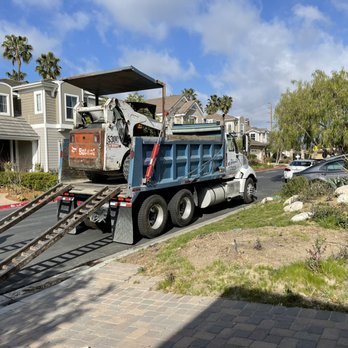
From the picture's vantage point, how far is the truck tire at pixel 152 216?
870 cm

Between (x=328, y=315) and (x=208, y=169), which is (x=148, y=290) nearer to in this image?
(x=328, y=315)

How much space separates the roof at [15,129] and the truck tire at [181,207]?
1616cm

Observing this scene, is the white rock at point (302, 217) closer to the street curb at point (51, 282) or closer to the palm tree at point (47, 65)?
the street curb at point (51, 282)

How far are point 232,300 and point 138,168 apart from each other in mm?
4311

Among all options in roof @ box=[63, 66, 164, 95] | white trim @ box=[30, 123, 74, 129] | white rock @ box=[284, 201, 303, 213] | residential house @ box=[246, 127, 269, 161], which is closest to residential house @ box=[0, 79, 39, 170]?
white trim @ box=[30, 123, 74, 129]

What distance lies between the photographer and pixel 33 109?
984 inches

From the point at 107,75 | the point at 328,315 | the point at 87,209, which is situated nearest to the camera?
the point at 328,315

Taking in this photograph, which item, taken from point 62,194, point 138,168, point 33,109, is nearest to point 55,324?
point 138,168

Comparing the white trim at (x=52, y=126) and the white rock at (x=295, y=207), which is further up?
the white trim at (x=52, y=126)

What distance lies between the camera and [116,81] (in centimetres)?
986

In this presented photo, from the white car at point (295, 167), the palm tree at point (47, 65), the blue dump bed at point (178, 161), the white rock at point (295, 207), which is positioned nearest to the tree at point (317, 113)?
the white car at point (295, 167)

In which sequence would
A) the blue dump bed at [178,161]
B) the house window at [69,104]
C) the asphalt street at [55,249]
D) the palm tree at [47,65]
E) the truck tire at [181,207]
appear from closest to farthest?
1. the asphalt street at [55,249]
2. the blue dump bed at [178,161]
3. the truck tire at [181,207]
4. the house window at [69,104]
5. the palm tree at [47,65]

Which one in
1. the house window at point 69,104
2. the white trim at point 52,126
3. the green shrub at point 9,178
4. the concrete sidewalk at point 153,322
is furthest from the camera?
the house window at point 69,104

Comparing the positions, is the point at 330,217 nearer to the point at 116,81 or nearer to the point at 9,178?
the point at 116,81
